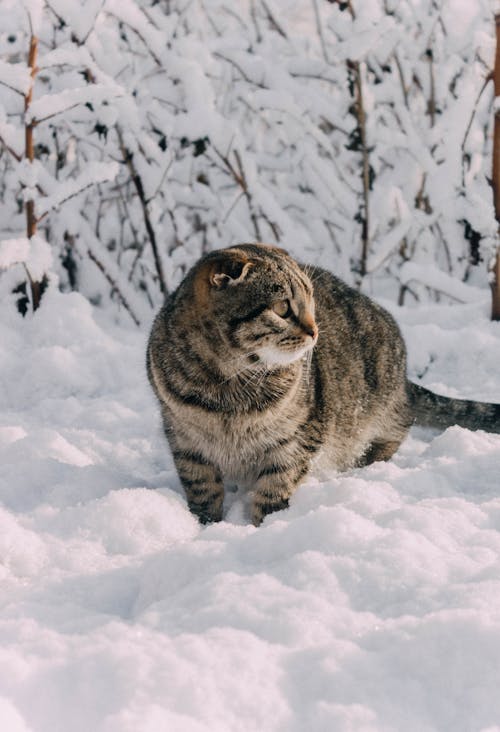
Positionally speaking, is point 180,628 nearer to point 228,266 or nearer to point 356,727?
point 356,727

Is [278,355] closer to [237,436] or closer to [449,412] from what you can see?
[237,436]

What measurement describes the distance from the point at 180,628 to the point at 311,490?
0.91 m

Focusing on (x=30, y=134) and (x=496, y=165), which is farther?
(x=496, y=165)

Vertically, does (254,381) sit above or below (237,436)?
above

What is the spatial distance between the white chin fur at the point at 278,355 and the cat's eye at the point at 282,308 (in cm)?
11

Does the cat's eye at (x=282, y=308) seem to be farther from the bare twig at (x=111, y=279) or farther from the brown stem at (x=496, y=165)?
the bare twig at (x=111, y=279)

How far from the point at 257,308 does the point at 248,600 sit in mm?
983

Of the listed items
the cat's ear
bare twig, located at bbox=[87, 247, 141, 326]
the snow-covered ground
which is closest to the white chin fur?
the cat's ear

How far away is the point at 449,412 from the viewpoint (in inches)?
124

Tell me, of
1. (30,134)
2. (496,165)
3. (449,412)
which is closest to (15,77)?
(30,134)

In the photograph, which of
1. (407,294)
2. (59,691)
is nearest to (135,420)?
(59,691)

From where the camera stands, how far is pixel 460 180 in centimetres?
427

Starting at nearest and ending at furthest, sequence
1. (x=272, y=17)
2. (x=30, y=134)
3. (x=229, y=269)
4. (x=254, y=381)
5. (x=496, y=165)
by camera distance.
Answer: (x=229, y=269)
(x=254, y=381)
(x=30, y=134)
(x=496, y=165)
(x=272, y=17)

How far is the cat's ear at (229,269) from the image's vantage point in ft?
7.70
